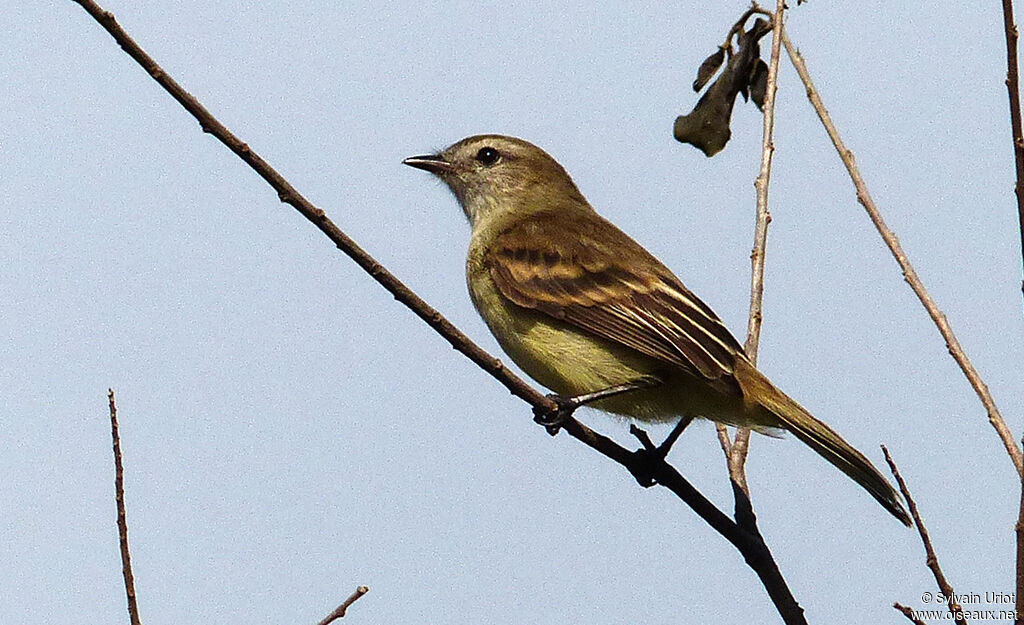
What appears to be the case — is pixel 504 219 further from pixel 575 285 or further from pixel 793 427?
pixel 793 427

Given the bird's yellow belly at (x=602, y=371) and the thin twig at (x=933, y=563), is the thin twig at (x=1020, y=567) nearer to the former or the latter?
the thin twig at (x=933, y=563)

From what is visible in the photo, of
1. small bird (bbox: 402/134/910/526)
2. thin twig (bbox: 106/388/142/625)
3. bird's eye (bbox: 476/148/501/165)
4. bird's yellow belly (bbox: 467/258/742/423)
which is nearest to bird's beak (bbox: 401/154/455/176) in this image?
bird's eye (bbox: 476/148/501/165)

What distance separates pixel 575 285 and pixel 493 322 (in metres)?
0.43

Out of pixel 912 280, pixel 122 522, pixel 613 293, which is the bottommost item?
pixel 122 522

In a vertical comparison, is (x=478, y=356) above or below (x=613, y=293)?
below

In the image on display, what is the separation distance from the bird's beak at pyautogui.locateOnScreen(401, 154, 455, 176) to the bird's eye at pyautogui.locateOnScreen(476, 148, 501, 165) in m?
0.19

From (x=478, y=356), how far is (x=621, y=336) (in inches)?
58.0

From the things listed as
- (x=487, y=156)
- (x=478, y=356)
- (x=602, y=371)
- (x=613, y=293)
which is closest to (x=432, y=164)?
(x=487, y=156)

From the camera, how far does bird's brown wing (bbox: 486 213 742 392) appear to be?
5559mm

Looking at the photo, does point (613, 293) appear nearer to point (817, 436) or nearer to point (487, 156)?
point (817, 436)

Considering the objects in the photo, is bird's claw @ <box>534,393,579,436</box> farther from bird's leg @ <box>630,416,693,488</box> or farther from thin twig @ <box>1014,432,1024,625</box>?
thin twig @ <box>1014,432,1024,625</box>

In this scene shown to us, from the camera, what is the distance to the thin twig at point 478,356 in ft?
12.5

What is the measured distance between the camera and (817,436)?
17.9 ft

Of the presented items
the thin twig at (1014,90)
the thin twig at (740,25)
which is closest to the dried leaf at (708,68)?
the thin twig at (740,25)
